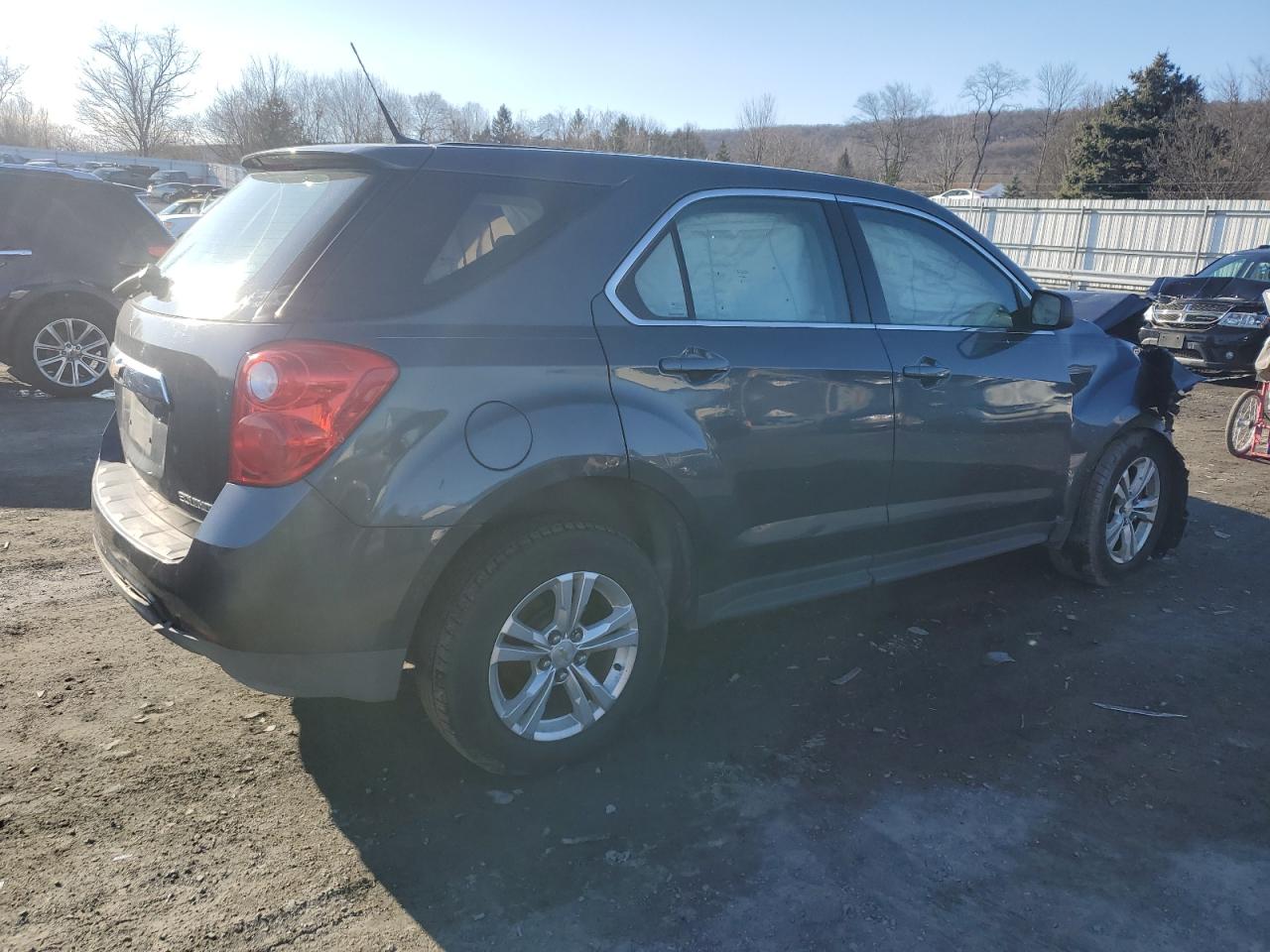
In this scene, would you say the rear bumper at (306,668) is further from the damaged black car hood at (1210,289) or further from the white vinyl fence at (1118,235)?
the white vinyl fence at (1118,235)

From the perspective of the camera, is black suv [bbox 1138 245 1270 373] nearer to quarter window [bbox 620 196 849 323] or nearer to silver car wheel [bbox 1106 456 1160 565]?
silver car wheel [bbox 1106 456 1160 565]

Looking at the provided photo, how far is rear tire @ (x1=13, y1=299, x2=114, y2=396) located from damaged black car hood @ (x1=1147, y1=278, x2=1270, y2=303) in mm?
12735

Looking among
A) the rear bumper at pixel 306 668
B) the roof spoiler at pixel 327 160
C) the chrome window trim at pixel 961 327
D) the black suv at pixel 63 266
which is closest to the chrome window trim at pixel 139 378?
the rear bumper at pixel 306 668

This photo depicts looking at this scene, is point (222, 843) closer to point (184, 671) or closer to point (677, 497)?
point (184, 671)

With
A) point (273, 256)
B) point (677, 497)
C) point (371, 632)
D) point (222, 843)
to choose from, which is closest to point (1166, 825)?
point (677, 497)

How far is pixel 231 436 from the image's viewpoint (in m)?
2.61

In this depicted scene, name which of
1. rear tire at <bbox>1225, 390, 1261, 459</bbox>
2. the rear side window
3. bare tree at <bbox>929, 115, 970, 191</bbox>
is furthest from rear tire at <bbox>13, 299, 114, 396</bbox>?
bare tree at <bbox>929, 115, 970, 191</bbox>

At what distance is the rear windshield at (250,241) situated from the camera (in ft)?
9.21

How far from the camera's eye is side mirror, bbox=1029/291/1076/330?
4352 millimetres

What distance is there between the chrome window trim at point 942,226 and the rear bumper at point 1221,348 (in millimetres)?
8849

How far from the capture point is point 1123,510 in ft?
16.3

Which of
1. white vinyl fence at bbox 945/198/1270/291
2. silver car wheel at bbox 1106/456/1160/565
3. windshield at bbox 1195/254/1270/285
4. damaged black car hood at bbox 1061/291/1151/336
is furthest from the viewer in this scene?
white vinyl fence at bbox 945/198/1270/291

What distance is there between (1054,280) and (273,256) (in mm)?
25988

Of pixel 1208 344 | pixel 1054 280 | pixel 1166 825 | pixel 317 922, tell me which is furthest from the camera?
pixel 1054 280
